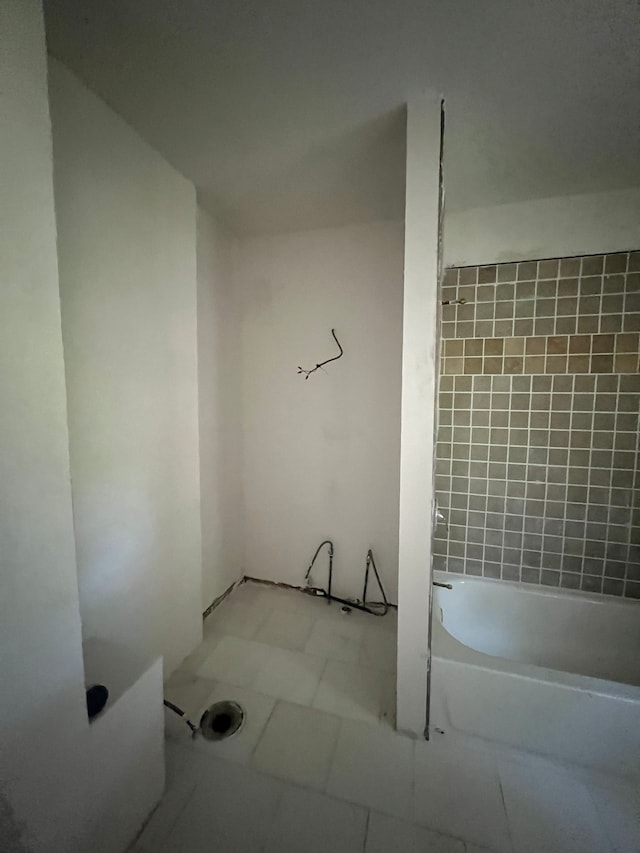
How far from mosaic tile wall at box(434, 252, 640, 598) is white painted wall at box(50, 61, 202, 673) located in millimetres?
1454

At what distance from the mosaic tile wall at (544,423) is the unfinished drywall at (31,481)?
1.79 metres

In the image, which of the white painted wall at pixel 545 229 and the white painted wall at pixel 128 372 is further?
the white painted wall at pixel 545 229

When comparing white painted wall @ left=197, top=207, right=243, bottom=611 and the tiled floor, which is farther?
white painted wall @ left=197, top=207, right=243, bottom=611

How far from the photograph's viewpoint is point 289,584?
93.8 inches

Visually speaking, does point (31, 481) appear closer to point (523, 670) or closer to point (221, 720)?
point (221, 720)

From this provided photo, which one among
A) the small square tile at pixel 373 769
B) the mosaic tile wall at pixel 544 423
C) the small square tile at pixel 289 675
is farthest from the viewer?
the mosaic tile wall at pixel 544 423

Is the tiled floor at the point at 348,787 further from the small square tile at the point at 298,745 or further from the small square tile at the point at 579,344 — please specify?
the small square tile at the point at 579,344

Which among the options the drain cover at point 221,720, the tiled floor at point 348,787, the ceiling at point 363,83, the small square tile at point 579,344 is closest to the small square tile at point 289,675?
the tiled floor at point 348,787

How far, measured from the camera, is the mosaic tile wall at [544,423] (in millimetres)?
1688

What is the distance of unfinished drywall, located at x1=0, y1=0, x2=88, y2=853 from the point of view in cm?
68

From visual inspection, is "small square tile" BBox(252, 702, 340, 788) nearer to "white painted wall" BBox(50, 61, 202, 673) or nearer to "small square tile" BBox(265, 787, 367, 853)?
"small square tile" BBox(265, 787, 367, 853)

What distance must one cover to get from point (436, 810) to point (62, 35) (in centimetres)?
265

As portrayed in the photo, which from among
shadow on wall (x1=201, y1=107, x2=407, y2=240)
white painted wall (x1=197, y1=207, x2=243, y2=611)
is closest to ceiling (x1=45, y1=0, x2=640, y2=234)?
shadow on wall (x1=201, y1=107, x2=407, y2=240)

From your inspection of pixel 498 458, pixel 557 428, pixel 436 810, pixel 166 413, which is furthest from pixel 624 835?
pixel 166 413
